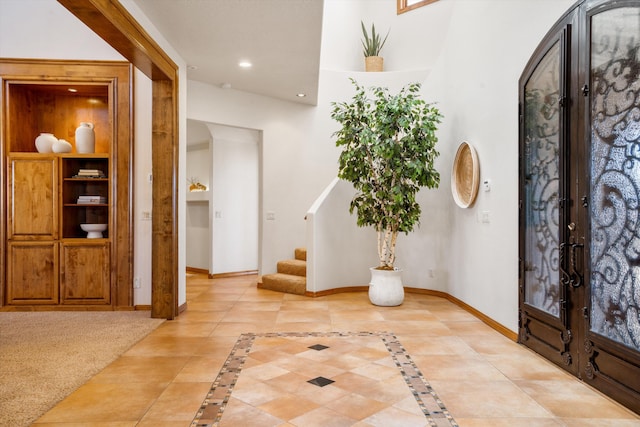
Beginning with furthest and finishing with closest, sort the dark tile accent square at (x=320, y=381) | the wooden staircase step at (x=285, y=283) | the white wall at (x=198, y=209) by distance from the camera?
the white wall at (x=198, y=209), the wooden staircase step at (x=285, y=283), the dark tile accent square at (x=320, y=381)

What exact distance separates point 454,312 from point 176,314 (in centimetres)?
301

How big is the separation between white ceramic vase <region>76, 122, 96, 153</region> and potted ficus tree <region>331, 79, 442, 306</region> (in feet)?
9.37

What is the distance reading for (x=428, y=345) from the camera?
3.62 m

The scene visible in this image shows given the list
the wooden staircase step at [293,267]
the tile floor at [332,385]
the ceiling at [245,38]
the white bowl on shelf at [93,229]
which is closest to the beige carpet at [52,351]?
the tile floor at [332,385]

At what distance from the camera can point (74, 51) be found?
4.92 m

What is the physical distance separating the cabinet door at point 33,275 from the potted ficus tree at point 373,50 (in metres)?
5.15

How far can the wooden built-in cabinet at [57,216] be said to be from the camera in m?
4.85

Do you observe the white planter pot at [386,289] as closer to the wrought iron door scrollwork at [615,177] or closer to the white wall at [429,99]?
the white wall at [429,99]

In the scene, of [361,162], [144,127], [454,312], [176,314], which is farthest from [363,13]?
[176,314]

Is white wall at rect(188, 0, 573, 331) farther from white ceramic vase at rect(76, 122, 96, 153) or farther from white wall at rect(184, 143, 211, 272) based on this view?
white wall at rect(184, 143, 211, 272)

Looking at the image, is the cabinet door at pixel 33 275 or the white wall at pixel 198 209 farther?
the white wall at pixel 198 209

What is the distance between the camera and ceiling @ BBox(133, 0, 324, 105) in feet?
11.8

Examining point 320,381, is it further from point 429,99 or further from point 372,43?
point 372,43

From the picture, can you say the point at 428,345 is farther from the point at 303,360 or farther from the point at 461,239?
the point at 461,239
